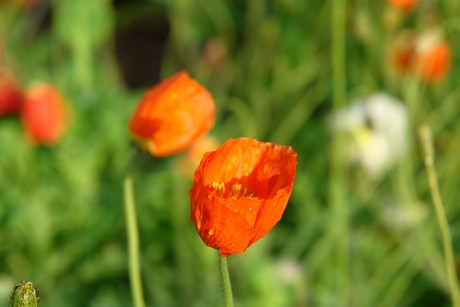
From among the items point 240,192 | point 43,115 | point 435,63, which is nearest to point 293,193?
point 435,63

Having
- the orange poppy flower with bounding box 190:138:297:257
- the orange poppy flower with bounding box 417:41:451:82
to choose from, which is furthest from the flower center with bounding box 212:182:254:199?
the orange poppy flower with bounding box 417:41:451:82

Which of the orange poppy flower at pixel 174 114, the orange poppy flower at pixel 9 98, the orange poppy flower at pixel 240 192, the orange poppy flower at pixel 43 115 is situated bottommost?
the orange poppy flower at pixel 240 192

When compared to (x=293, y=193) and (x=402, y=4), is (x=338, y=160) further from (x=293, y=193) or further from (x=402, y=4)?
(x=293, y=193)

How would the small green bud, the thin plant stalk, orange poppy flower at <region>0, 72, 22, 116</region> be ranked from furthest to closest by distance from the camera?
orange poppy flower at <region>0, 72, 22, 116</region>, the thin plant stalk, the small green bud

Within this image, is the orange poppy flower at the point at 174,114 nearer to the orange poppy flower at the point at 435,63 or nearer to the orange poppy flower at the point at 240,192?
the orange poppy flower at the point at 240,192

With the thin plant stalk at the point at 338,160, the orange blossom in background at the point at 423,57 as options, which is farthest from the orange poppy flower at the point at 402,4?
the thin plant stalk at the point at 338,160

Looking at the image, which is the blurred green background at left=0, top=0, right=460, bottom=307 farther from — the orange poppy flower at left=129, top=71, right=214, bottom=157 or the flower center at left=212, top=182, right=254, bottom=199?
the flower center at left=212, top=182, right=254, bottom=199
